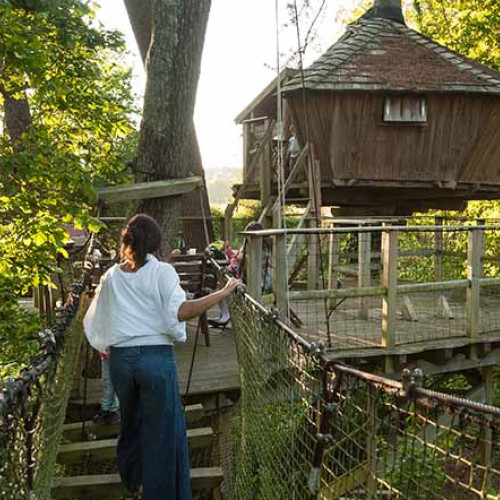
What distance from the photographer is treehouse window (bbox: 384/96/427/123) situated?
35.4 ft

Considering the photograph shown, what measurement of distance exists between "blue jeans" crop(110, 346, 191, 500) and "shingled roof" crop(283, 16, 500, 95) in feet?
26.9

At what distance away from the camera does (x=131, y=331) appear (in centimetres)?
302

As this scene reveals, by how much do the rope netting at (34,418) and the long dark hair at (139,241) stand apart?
56cm

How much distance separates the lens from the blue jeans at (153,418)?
3041 millimetres

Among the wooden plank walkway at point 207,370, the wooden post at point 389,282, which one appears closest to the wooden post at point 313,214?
the wooden plank walkway at point 207,370

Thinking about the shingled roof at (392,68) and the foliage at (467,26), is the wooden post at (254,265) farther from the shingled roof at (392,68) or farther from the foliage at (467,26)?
the foliage at (467,26)

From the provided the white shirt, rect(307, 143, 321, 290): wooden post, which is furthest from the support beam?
rect(307, 143, 321, 290): wooden post

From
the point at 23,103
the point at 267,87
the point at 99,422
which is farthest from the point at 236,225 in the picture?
the point at 99,422

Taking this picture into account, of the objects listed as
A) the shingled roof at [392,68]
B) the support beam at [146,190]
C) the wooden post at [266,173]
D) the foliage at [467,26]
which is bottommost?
the support beam at [146,190]

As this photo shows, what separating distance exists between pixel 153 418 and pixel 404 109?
9169 mm

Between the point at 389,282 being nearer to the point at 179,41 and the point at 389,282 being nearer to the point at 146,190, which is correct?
the point at 146,190

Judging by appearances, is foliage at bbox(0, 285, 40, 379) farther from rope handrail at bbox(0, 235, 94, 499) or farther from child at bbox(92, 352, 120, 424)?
rope handrail at bbox(0, 235, 94, 499)

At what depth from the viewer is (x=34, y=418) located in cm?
239

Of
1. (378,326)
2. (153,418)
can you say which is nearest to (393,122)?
(378,326)
